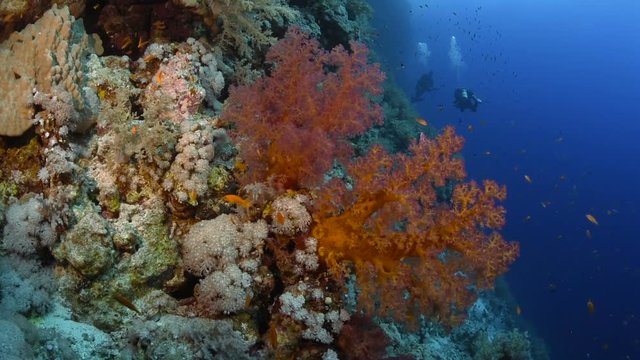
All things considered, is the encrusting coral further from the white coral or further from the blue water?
the blue water

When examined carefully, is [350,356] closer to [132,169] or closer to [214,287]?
[214,287]

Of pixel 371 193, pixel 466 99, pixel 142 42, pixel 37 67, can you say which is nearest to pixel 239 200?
pixel 371 193

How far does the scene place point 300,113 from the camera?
4.00 metres

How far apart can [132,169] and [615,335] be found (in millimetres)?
39057

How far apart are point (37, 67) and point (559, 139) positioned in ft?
58.6

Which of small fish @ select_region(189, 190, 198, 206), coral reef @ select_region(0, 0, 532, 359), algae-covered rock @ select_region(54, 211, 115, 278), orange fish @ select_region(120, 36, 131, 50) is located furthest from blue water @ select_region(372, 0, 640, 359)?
algae-covered rock @ select_region(54, 211, 115, 278)

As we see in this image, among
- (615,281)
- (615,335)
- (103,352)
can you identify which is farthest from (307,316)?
(615,281)

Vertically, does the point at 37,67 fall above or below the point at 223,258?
above

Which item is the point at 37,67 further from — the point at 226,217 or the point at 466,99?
the point at 466,99

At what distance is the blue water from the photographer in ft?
105

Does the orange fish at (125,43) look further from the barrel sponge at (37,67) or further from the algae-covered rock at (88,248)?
the algae-covered rock at (88,248)

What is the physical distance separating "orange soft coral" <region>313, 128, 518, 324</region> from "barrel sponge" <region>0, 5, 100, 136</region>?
2863 mm

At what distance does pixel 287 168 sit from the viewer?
412cm

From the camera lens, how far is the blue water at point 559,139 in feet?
105
